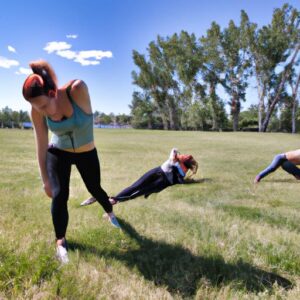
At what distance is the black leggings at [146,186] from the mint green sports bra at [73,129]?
6.19 ft

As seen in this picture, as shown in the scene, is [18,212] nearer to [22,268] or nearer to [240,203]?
[22,268]

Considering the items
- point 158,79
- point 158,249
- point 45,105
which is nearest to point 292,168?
point 158,249

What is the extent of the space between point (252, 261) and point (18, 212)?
317 centimetres

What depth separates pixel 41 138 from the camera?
9.48ft

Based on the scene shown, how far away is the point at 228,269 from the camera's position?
2658mm

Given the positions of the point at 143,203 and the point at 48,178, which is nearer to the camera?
the point at 48,178

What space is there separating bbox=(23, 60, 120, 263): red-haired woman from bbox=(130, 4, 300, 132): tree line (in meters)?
41.6

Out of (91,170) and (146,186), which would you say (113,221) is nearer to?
(91,170)

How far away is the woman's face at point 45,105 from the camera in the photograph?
241cm

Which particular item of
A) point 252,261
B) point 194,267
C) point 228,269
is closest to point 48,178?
point 194,267

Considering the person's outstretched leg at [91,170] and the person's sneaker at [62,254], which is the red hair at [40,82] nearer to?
the person's outstretched leg at [91,170]

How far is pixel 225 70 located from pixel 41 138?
43.3 metres

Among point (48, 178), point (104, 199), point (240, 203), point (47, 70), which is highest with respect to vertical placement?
point (47, 70)

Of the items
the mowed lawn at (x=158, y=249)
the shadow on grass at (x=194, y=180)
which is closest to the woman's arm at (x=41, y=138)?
the mowed lawn at (x=158, y=249)
